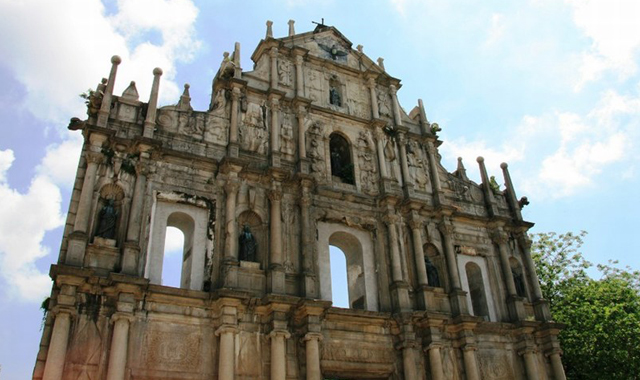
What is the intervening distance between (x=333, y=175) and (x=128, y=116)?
6295mm

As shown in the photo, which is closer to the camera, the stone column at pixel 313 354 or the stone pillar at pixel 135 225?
the stone pillar at pixel 135 225

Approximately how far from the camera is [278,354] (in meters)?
12.6

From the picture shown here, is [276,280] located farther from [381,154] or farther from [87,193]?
[381,154]

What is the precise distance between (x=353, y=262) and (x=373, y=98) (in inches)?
234

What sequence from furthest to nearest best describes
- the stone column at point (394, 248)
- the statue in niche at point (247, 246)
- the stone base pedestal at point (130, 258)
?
the stone column at point (394, 248), the statue in niche at point (247, 246), the stone base pedestal at point (130, 258)

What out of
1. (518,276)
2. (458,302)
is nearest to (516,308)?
(518,276)

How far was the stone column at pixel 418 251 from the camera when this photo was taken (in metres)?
15.8

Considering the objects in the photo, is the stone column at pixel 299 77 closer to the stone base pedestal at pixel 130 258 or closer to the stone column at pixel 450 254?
the stone column at pixel 450 254

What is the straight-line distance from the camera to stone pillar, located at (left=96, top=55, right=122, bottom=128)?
14.0 m

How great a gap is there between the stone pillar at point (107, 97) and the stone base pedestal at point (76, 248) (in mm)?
3099

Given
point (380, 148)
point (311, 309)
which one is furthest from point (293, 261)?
point (380, 148)

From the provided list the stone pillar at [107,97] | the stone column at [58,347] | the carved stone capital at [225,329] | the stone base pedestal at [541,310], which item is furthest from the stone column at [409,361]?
the stone pillar at [107,97]

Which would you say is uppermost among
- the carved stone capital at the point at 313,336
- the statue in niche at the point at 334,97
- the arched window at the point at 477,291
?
the statue in niche at the point at 334,97

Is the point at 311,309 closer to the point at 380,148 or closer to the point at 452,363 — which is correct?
the point at 452,363
